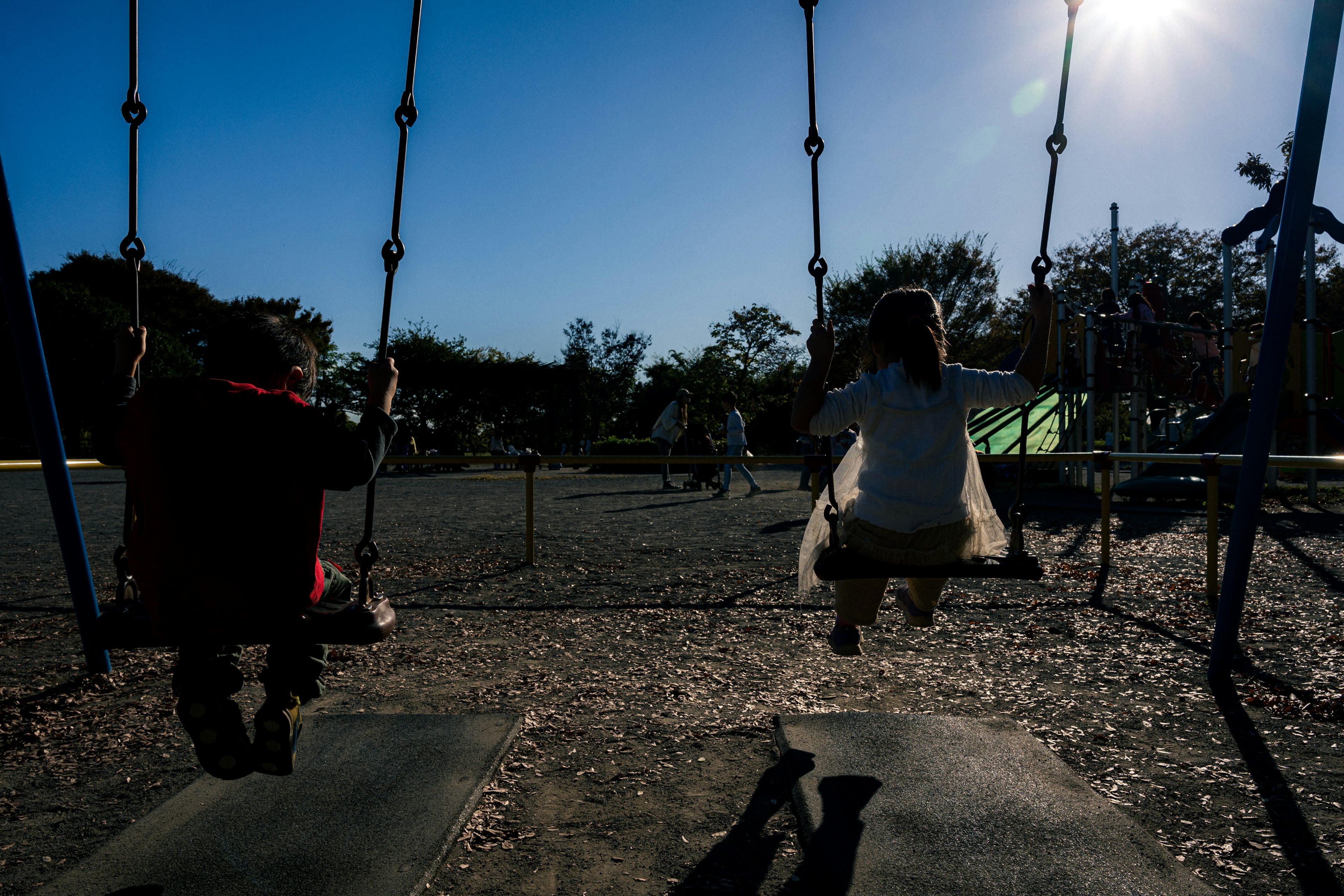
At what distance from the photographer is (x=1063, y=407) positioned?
1633 centimetres

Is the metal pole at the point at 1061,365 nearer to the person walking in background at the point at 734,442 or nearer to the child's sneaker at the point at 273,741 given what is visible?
the person walking in background at the point at 734,442

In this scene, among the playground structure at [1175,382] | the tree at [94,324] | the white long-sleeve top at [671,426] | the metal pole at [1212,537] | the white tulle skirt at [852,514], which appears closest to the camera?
the white tulle skirt at [852,514]

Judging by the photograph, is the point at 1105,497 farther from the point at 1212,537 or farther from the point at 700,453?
the point at 700,453

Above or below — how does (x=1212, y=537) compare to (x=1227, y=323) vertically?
below

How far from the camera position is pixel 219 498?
2221mm

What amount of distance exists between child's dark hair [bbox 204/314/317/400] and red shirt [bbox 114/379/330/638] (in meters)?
0.16

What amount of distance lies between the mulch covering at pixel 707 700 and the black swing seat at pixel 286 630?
703mm

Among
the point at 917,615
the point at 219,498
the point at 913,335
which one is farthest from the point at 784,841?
the point at 219,498

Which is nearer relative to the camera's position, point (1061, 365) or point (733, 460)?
point (733, 460)

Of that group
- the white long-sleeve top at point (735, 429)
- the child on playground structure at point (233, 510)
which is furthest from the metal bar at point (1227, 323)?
the child on playground structure at point (233, 510)

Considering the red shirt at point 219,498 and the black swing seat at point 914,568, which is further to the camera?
the black swing seat at point 914,568

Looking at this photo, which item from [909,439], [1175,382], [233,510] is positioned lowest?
[233,510]

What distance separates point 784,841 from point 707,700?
56.6 inches

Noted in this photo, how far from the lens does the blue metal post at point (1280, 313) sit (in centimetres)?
385
